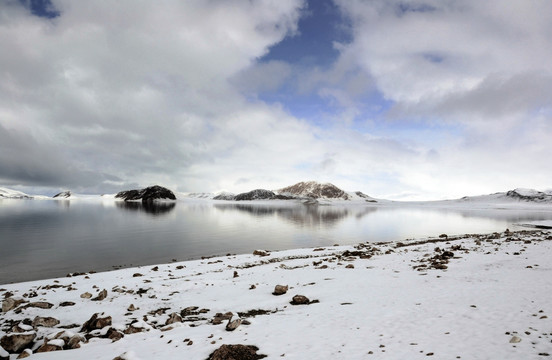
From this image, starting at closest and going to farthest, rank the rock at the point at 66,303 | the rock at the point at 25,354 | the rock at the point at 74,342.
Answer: the rock at the point at 25,354, the rock at the point at 74,342, the rock at the point at 66,303

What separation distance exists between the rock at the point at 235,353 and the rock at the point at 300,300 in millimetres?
5629

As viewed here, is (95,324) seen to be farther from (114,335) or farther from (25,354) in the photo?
(25,354)

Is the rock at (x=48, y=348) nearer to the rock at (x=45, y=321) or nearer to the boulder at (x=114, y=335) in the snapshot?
the boulder at (x=114, y=335)

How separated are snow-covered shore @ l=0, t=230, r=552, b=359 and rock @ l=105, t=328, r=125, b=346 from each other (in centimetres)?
5

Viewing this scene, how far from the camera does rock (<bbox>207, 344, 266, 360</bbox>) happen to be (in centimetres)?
825

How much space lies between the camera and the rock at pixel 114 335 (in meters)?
10.4

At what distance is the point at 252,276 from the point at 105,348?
11.9 metres

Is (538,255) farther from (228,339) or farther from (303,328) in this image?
(228,339)

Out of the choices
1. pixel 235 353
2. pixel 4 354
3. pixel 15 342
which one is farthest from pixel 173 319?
pixel 4 354

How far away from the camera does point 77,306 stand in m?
14.7

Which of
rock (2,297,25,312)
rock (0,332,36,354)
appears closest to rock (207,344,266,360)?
rock (0,332,36,354)

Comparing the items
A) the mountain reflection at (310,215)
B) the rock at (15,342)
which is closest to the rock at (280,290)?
the rock at (15,342)

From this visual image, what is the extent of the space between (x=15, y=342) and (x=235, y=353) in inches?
313

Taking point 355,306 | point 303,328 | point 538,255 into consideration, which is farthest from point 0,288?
point 538,255
